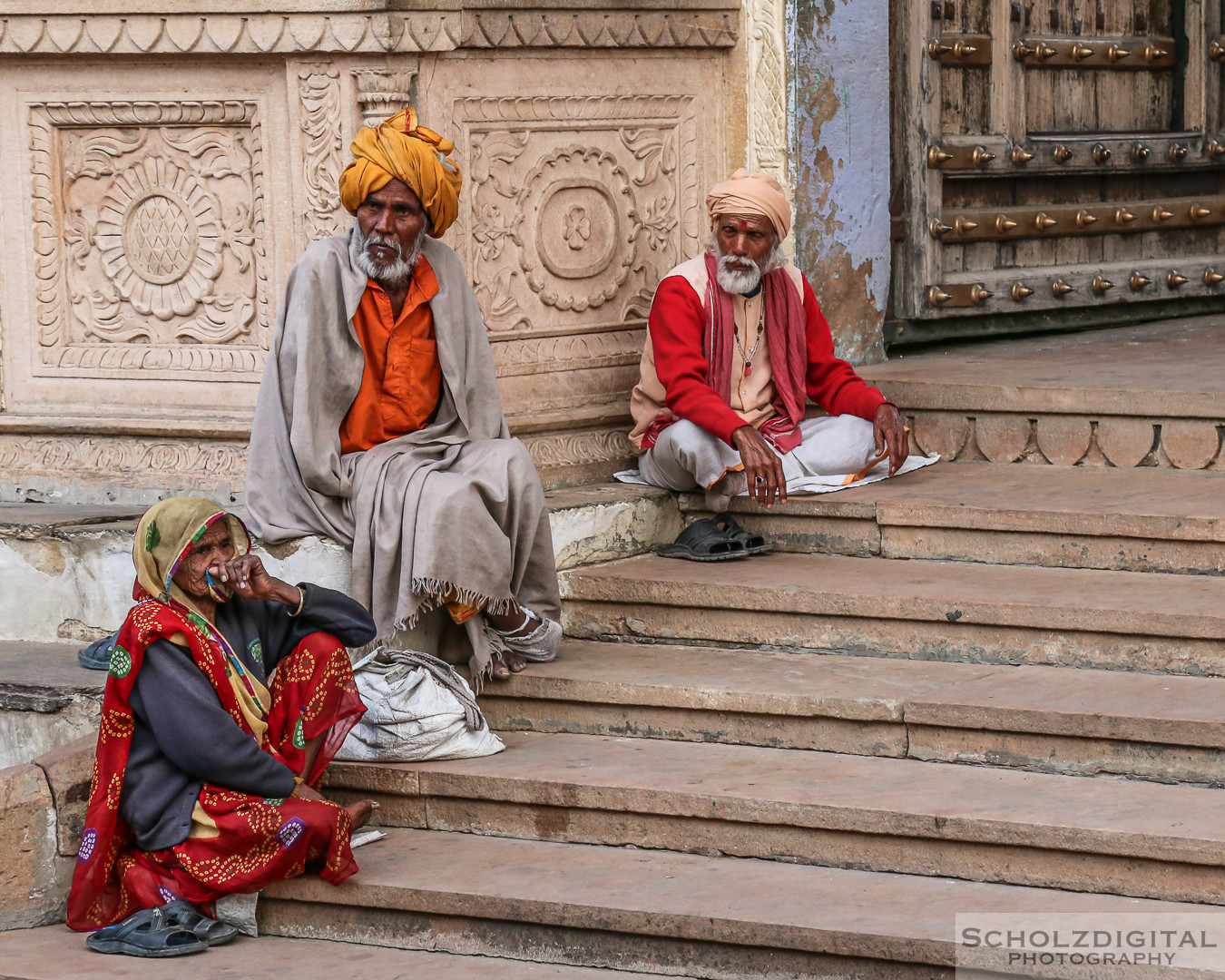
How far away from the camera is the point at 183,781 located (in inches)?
160

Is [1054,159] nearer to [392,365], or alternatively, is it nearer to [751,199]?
[751,199]

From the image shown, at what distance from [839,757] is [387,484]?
4.44 feet

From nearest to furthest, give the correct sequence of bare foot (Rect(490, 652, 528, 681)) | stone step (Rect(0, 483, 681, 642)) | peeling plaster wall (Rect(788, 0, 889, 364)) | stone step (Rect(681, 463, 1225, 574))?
bare foot (Rect(490, 652, 528, 681)), stone step (Rect(681, 463, 1225, 574)), stone step (Rect(0, 483, 681, 642)), peeling plaster wall (Rect(788, 0, 889, 364))

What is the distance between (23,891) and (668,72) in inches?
127

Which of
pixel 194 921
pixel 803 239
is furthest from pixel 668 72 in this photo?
pixel 194 921

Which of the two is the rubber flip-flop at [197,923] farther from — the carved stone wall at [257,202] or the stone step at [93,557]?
the carved stone wall at [257,202]

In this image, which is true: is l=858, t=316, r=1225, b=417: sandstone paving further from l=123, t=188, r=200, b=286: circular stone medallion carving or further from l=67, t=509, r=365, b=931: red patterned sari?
l=67, t=509, r=365, b=931: red patterned sari

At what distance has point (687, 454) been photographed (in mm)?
5434

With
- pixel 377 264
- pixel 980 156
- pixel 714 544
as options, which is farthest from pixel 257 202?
pixel 980 156

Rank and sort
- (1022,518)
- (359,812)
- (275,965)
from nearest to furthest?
(275,965), (359,812), (1022,518)

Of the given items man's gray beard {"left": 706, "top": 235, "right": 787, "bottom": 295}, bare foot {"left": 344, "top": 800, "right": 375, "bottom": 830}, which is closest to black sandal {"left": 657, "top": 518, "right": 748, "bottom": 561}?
man's gray beard {"left": 706, "top": 235, "right": 787, "bottom": 295}

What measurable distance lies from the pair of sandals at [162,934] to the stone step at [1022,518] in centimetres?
215

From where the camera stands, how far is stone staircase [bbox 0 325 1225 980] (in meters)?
3.82

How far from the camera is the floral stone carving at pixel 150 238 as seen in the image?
5.45m
